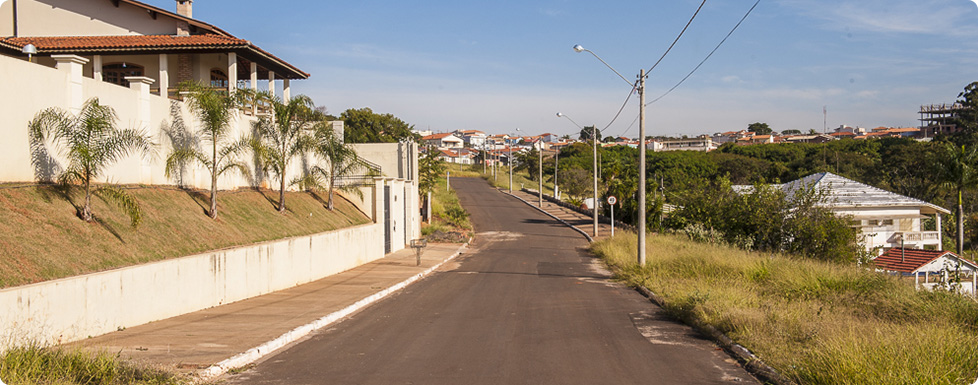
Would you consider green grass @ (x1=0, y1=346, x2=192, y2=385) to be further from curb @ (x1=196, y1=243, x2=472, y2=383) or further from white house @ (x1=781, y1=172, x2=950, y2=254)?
white house @ (x1=781, y1=172, x2=950, y2=254)

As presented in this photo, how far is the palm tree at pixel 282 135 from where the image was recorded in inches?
853

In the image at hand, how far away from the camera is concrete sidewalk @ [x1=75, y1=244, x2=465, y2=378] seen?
8.76 m

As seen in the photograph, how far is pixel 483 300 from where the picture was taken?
16.0 meters

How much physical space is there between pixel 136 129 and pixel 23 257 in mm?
6449

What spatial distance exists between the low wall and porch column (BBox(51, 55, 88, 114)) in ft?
12.5

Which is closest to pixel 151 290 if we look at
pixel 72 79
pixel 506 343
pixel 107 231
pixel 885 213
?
pixel 107 231

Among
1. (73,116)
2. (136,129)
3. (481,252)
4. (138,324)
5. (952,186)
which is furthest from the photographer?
(952,186)

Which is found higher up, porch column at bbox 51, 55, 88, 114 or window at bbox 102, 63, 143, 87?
window at bbox 102, 63, 143, 87

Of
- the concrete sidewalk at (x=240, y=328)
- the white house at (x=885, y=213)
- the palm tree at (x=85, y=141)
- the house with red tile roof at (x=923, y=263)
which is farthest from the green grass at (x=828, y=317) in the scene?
the white house at (x=885, y=213)

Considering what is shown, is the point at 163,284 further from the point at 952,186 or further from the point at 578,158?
the point at 578,158

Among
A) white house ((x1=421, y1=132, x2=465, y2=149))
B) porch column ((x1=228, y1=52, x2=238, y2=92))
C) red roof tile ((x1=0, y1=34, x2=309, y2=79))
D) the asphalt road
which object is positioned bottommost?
the asphalt road

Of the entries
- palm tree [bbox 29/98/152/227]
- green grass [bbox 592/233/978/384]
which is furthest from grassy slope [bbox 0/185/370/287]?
green grass [bbox 592/233/978/384]

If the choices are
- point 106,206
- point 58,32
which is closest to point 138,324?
point 106,206

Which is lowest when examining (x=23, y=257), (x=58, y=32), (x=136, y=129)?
(x=23, y=257)
